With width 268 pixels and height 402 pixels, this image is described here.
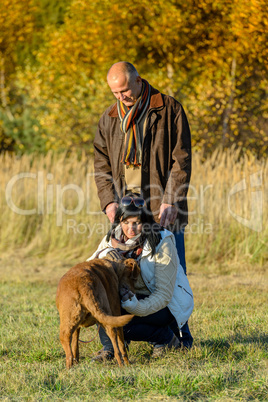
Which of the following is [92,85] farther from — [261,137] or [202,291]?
[202,291]

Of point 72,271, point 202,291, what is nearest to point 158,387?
point 72,271

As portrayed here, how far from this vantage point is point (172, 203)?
4.01 m

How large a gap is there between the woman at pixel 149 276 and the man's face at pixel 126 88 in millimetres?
762

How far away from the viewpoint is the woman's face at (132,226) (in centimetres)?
369

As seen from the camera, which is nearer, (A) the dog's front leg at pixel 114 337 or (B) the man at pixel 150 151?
(A) the dog's front leg at pixel 114 337

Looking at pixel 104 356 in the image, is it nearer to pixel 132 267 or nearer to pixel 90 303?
pixel 132 267

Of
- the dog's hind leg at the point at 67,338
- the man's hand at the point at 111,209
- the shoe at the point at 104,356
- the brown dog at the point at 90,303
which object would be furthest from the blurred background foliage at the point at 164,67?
the dog's hind leg at the point at 67,338

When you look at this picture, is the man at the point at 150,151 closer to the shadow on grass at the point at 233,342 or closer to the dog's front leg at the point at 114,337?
the shadow on grass at the point at 233,342

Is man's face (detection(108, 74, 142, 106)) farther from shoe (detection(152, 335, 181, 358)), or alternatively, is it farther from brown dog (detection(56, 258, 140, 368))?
shoe (detection(152, 335, 181, 358))

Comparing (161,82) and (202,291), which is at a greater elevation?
(161,82)

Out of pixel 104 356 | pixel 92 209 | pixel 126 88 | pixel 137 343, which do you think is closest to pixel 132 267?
pixel 104 356

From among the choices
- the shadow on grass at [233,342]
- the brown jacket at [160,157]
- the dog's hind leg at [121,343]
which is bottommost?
the shadow on grass at [233,342]

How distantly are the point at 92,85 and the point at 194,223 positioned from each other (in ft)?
24.2

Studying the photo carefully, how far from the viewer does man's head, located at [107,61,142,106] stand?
391 cm
